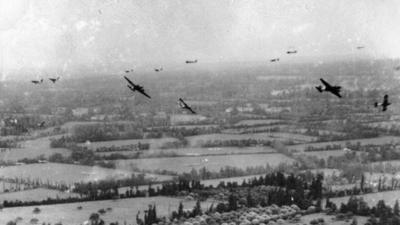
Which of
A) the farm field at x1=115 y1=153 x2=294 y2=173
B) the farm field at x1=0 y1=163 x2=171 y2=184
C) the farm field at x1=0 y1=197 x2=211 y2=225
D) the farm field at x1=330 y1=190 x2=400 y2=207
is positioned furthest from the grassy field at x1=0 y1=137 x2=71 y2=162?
the farm field at x1=330 y1=190 x2=400 y2=207

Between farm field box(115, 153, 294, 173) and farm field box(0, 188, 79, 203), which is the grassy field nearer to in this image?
farm field box(115, 153, 294, 173)

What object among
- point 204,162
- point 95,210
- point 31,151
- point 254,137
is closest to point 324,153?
point 254,137

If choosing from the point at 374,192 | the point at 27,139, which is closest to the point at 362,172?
the point at 374,192

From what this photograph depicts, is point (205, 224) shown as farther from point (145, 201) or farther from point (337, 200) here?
point (337, 200)

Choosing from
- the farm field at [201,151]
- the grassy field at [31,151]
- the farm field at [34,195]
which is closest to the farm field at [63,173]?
the farm field at [34,195]

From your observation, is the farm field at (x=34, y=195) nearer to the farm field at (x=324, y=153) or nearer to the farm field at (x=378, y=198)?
the farm field at (x=378, y=198)
